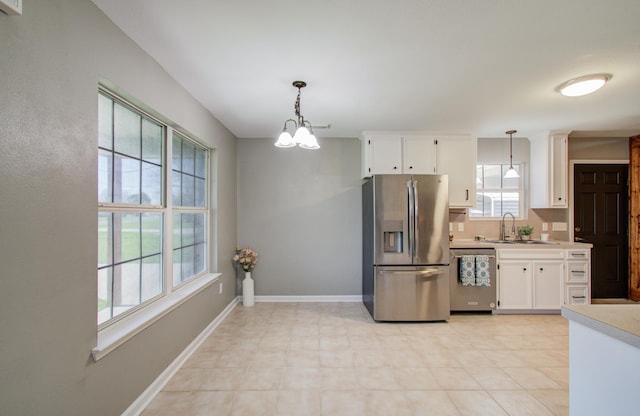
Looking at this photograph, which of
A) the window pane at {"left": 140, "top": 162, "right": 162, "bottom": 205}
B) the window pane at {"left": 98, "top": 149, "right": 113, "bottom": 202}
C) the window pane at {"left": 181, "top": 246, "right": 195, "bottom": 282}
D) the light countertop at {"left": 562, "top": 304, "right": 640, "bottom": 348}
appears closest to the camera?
the light countertop at {"left": 562, "top": 304, "right": 640, "bottom": 348}

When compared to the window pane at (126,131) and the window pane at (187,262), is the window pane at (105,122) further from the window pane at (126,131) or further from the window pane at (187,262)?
the window pane at (187,262)

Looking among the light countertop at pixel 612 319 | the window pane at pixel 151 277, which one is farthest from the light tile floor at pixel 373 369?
the light countertop at pixel 612 319

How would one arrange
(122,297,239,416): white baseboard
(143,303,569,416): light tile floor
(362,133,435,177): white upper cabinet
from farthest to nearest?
1. (362,133,435,177): white upper cabinet
2. (143,303,569,416): light tile floor
3. (122,297,239,416): white baseboard

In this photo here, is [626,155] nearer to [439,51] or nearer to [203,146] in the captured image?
[439,51]

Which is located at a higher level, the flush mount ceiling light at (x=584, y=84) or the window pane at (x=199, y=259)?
the flush mount ceiling light at (x=584, y=84)

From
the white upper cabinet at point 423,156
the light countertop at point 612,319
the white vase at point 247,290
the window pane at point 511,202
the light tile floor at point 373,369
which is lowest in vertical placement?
the light tile floor at point 373,369

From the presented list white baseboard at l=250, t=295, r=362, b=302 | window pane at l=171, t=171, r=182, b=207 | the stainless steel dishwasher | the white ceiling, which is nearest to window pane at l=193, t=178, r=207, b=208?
window pane at l=171, t=171, r=182, b=207

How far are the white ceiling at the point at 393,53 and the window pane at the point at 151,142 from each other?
438 millimetres

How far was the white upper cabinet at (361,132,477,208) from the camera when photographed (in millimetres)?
3951

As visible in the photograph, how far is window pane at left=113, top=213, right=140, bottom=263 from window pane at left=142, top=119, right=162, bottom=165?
480 millimetres

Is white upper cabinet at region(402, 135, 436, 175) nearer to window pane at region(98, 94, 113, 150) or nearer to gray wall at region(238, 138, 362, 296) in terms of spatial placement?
gray wall at region(238, 138, 362, 296)

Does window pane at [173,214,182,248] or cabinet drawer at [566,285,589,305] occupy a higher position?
window pane at [173,214,182,248]

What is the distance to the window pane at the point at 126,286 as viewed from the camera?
1.91 m

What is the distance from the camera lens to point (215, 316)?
3379 millimetres
